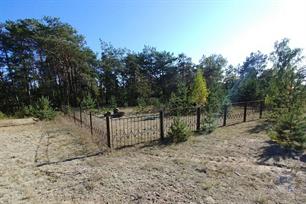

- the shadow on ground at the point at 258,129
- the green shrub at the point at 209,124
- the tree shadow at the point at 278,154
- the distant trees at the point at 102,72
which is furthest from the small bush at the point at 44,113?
the tree shadow at the point at 278,154

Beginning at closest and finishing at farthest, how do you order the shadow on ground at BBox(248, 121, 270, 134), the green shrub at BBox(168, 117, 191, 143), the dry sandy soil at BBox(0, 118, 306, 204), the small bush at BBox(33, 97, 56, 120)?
1. the dry sandy soil at BBox(0, 118, 306, 204)
2. the green shrub at BBox(168, 117, 191, 143)
3. the shadow on ground at BBox(248, 121, 270, 134)
4. the small bush at BBox(33, 97, 56, 120)

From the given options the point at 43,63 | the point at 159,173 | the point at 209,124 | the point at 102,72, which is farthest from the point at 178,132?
the point at 102,72

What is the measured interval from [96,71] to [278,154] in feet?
76.8

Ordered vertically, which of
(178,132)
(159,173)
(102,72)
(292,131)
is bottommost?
(159,173)

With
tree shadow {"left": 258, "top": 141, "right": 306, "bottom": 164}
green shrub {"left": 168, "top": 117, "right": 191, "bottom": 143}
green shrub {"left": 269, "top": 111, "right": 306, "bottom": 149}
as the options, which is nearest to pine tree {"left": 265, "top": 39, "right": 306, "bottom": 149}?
green shrub {"left": 269, "top": 111, "right": 306, "bottom": 149}

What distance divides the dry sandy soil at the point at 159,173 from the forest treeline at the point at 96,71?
577cm

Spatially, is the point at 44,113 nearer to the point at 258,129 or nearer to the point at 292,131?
the point at 258,129

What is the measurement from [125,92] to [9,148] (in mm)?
19667

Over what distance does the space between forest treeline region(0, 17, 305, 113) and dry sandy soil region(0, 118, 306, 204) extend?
5.77 meters

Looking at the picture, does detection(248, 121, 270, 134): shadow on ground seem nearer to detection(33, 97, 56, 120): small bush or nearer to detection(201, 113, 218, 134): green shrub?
detection(201, 113, 218, 134): green shrub

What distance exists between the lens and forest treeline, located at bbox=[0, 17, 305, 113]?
59.8 feet

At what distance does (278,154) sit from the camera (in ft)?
15.4

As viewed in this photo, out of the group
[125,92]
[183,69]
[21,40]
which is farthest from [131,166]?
[183,69]

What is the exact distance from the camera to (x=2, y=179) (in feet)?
12.8
